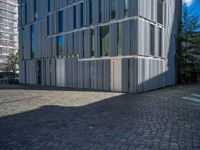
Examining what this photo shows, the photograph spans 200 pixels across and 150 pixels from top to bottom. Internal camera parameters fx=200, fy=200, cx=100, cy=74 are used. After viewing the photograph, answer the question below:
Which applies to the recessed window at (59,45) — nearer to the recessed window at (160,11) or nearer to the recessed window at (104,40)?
the recessed window at (104,40)

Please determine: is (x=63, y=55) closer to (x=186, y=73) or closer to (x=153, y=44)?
(x=153, y=44)

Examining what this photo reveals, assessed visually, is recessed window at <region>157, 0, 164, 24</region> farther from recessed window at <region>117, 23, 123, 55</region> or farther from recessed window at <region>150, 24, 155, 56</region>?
recessed window at <region>117, 23, 123, 55</region>

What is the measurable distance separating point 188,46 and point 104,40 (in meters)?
10.4

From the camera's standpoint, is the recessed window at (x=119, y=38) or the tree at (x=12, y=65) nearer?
the recessed window at (x=119, y=38)

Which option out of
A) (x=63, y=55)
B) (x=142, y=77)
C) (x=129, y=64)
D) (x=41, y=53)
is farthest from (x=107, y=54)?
(x=41, y=53)

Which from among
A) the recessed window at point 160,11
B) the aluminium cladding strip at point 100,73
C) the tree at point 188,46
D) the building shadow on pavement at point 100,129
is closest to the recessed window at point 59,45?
the aluminium cladding strip at point 100,73

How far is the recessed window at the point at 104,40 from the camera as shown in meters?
15.5

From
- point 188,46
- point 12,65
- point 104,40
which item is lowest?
point 12,65

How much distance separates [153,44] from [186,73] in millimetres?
7191

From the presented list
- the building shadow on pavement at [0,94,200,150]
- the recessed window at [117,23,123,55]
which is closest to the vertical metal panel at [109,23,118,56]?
the recessed window at [117,23,123,55]

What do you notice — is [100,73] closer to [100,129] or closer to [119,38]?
[119,38]

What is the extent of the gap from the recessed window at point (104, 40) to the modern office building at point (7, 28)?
57423 millimetres

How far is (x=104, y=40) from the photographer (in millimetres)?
15781

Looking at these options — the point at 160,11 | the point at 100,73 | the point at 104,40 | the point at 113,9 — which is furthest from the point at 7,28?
the point at 160,11
